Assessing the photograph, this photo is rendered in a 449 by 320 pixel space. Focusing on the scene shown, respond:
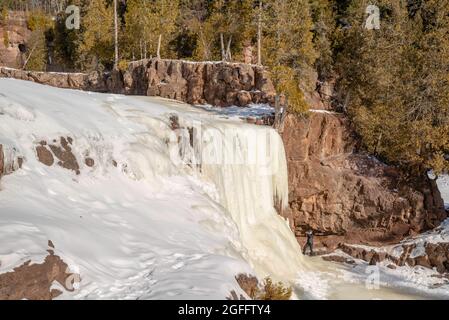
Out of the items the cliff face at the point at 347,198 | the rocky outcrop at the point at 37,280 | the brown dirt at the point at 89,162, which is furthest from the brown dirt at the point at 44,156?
the cliff face at the point at 347,198

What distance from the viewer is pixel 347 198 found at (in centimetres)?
2192

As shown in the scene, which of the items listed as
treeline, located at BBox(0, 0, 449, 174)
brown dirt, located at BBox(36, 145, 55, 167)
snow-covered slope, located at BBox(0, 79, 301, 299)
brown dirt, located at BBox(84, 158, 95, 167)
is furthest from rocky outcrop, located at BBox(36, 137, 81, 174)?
treeline, located at BBox(0, 0, 449, 174)

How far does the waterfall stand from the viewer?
14484mm

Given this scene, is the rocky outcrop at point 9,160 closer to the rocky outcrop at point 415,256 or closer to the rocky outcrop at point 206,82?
the rocky outcrop at point 415,256

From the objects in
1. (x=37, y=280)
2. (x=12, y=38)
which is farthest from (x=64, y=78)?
(x=37, y=280)

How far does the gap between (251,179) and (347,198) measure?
23.9ft

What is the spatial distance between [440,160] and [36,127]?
18546 mm

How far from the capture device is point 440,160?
2034cm

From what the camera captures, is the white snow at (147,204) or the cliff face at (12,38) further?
the cliff face at (12,38)

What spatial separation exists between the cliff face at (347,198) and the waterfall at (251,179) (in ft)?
7.02

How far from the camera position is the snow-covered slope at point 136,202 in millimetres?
6543

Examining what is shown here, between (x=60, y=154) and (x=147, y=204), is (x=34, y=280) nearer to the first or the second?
(x=147, y=204)
